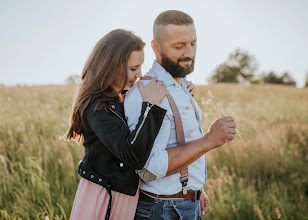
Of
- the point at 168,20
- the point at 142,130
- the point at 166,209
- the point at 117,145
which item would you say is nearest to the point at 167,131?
the point at 142,130

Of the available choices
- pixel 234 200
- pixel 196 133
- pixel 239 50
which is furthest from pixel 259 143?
pixel 239 50

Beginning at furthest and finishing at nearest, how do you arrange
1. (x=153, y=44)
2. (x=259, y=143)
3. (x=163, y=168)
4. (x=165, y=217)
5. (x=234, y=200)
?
(x=259, y=143) < (x=234, y=200) < (x=153, y=44) < (x=165, y=217) < (x=163, y=168)

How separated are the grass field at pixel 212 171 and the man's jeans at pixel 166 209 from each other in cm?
105

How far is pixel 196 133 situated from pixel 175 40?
0.69 meters

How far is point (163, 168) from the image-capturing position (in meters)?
1.72

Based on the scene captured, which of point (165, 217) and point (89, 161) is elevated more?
point (89, 161)

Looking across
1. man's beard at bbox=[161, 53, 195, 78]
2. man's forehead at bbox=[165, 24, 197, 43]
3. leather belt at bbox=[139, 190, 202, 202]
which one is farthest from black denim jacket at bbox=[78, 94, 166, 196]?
man's forehead at bbox=[165, 24, 197, 43]

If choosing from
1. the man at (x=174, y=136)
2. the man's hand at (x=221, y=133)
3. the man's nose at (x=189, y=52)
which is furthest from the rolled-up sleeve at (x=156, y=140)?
the man's nose at (x=189, y=52)

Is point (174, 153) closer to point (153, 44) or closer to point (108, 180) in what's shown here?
point (108, 180)

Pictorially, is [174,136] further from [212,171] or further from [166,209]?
[212,171]

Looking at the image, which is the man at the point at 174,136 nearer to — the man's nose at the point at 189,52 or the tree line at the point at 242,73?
the man's nose at the point at 189,52

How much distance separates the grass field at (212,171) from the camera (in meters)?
3.40

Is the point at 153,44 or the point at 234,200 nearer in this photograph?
Result: the point at 153,44

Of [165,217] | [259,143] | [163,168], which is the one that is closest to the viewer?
[163,168]
